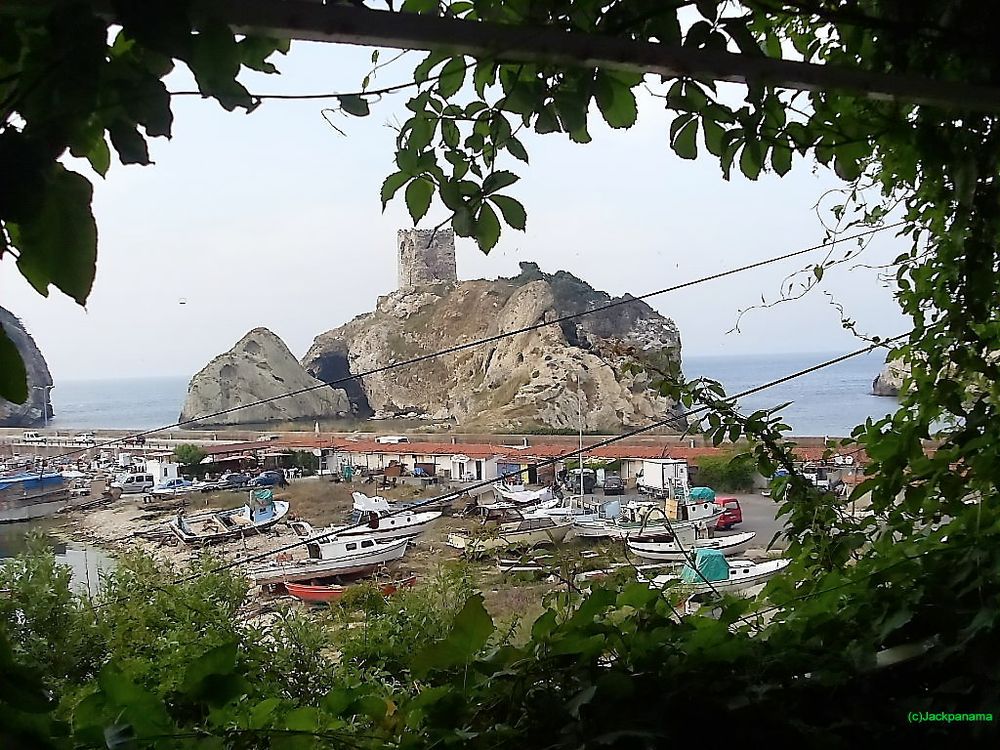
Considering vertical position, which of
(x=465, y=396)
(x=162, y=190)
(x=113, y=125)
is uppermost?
(x=162, y=190)

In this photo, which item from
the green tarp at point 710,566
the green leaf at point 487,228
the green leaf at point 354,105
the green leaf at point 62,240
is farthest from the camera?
the green tarp at point 710,566

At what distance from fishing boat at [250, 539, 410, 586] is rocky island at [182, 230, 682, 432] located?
188 millimetres

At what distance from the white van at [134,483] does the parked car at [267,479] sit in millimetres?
130

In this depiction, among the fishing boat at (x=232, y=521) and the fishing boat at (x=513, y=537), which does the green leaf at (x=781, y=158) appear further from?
the fishing boat at (x=232, y=521)

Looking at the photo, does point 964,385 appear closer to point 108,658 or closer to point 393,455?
point 393,455

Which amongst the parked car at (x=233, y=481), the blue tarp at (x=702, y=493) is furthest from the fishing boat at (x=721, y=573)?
the parked car at (x=233, y=481)

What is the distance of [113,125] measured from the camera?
0.39m

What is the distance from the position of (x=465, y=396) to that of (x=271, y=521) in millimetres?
337

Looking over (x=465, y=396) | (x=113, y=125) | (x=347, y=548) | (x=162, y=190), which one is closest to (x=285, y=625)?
(x=347, y=548)

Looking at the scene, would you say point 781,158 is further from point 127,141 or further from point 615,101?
point 127,141

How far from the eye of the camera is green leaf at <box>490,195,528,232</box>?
63 centimetres

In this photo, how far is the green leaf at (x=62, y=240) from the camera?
354 mm

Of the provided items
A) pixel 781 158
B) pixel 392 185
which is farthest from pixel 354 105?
pixel 781 158

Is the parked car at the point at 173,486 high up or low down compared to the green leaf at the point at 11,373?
down
